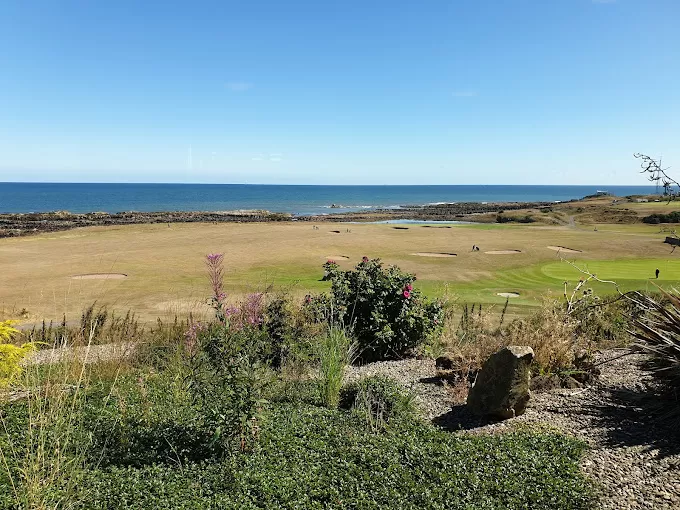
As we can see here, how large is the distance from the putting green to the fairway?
0.13 feet

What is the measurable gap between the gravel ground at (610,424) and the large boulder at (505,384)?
15 cm

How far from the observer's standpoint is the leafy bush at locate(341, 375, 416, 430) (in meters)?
5.68

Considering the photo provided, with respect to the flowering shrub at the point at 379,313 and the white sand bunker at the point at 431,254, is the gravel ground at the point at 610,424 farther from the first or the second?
the white sand bunker at the point at 431,254

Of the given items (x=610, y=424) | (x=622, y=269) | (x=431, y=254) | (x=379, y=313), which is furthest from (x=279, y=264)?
(x=610, y=424)

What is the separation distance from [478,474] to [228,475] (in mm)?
2391

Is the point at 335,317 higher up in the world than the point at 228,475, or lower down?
higher up

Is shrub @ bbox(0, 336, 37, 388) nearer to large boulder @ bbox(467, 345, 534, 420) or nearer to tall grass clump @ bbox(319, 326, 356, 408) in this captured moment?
tall grass clump @ bbox(319, 326, 356, 408)

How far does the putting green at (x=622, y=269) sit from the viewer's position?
1788 cm

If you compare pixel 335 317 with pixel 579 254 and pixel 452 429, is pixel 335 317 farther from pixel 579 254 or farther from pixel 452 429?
pixel 579 254

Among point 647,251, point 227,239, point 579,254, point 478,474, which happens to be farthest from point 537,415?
point 227,239

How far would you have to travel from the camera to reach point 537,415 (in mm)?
5848

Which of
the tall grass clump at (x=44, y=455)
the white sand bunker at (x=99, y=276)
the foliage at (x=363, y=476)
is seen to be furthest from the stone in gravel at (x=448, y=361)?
the white sand bunker at (x=99, y=276)

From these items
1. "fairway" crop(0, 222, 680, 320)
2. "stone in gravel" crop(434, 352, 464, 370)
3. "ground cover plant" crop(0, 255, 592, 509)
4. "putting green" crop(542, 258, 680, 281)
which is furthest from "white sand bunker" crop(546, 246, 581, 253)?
"ground cover plant" crop(0, 255, 592, 509)

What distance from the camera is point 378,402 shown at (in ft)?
19.6
